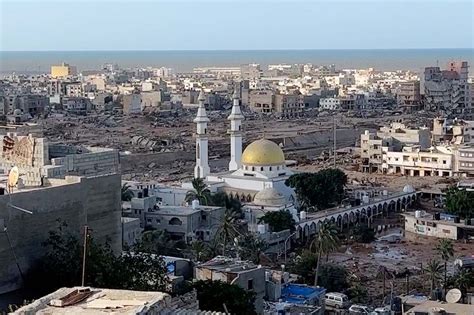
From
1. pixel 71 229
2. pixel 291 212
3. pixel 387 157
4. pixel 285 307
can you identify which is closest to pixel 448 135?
pixel 387 157

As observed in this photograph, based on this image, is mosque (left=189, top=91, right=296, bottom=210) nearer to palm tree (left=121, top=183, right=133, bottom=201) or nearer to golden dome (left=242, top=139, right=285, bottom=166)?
golden dome (left=242, top=139, right=285, bottom=166)

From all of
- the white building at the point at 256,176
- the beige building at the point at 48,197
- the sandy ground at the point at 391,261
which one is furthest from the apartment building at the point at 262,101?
the beige building at the point at 48,197

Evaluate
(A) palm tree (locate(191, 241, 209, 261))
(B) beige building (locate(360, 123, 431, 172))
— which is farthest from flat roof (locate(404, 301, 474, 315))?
(B) beige building (locate(360, 123, 431, 172))

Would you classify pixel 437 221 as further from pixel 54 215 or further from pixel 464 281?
pixel 54 215

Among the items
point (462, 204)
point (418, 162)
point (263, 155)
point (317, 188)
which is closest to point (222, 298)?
point (462, 204)

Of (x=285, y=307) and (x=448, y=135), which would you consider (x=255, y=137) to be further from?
(x=285, y=307)

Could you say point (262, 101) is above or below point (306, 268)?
above
